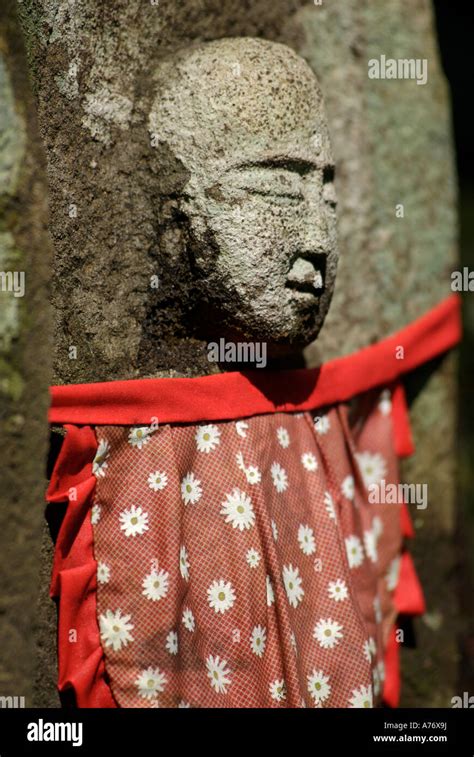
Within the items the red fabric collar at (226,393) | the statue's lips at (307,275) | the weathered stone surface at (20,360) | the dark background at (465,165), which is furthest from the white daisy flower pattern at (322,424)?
the dark background at (465,165)

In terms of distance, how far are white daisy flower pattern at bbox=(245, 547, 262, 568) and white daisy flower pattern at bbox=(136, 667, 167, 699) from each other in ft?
0.66

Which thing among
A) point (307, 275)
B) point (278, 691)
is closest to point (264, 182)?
point (307, 275)

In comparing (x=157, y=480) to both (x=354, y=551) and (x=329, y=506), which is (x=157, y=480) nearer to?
(x=329, y=506)

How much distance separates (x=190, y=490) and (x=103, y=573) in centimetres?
17

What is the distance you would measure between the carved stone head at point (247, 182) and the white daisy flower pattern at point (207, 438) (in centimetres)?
15

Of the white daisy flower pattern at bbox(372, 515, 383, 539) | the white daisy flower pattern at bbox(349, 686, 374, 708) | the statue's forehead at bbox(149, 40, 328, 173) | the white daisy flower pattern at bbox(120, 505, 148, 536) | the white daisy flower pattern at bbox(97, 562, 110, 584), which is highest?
the statue's forehead at bbox(149, 40, 328, 173)

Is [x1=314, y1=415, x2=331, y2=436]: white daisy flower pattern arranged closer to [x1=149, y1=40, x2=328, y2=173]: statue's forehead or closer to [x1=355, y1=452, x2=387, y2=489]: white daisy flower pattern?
[x1=355, y1=452, x2=387, y2=489]: white daisy flower pattern

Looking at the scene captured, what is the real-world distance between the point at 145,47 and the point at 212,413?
58 cm

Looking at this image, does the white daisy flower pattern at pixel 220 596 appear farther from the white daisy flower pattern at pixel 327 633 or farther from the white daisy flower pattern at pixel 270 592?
the white daisy flower pattern at pixel 327 633

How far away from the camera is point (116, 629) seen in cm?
131

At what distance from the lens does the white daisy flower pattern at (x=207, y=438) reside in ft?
4.49

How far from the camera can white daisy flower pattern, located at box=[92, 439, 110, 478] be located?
4.30 ft

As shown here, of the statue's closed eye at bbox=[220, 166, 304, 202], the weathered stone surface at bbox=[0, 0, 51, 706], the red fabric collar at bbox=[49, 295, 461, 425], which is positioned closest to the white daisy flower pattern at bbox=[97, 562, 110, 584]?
the weathered stone surface at bbox=[0, 0, 51, 706]
